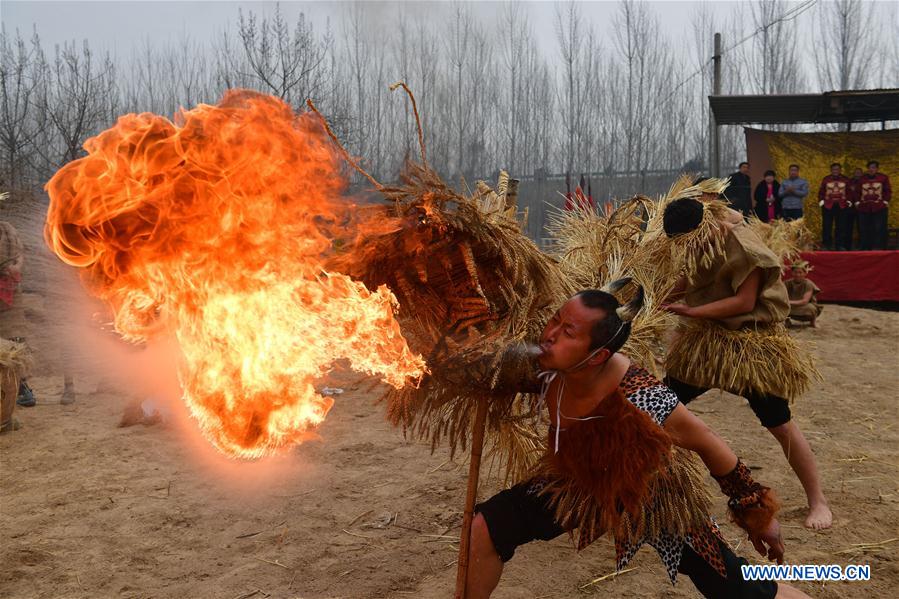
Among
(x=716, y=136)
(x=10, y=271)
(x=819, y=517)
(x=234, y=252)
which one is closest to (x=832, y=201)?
(x=716, y=136)

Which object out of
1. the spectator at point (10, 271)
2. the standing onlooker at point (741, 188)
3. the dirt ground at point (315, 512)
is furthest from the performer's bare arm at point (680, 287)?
the standing onlooker at point (741, 188)

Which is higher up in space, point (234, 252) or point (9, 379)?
point (234, 252)

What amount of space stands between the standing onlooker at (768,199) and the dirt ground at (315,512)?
8.36 metres

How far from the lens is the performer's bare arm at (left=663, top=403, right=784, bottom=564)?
2.44 meters

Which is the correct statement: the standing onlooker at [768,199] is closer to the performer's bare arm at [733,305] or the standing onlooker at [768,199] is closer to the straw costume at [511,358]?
the performer's bare arm at [733,305]

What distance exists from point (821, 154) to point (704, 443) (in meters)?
15.2

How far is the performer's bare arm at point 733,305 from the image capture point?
3.89 m

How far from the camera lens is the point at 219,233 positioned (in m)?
2.30

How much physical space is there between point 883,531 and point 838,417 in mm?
2444

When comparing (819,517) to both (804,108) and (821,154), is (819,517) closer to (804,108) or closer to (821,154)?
(804,108)

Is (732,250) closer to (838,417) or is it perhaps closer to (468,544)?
(468,544)

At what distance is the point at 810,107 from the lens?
47.2 feet

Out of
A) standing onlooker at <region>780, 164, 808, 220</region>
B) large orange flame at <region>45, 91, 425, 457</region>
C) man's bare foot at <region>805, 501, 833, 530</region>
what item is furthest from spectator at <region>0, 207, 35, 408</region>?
standing onlooker at <region>780, 164, 808, 220</region>

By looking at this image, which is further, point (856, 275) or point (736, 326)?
point (856, 275)
